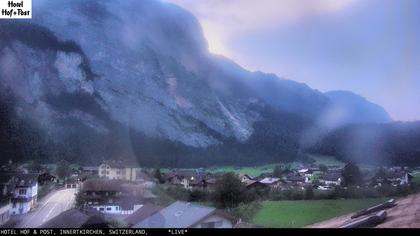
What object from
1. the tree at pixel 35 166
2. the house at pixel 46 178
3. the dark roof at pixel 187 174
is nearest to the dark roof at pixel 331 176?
the dark roof at pixel 187 174

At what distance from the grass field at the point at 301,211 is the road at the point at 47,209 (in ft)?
4.57

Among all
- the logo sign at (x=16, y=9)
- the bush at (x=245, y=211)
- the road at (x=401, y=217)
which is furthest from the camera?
the logo sign at (x=16, y=9)

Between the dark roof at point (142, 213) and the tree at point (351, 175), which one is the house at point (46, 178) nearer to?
the dark roof at point (142, 213)

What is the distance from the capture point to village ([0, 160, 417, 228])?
3.88m

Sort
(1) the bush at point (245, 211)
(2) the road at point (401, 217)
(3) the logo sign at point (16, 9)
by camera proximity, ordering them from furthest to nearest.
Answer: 1. (3) the logo sign at point (16, 9)
2. (1) the bush at point (245, 211)
3. (2) the road at point (401, 217)

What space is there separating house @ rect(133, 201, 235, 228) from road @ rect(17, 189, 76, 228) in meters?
0.56

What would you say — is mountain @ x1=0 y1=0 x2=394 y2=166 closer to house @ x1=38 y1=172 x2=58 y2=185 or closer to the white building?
house @ x1=38 y1=172 x2=58 y2=185

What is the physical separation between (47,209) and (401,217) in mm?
2563

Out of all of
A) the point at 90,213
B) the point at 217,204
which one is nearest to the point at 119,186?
the point at 90,213

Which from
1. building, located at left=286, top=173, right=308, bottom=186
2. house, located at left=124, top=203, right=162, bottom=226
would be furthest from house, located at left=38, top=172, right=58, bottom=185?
building, located at left=286, top=173, right=308, bottom=186

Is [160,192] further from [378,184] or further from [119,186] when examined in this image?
[378,184]

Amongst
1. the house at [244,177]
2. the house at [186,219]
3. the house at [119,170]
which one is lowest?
the house at [186,219]

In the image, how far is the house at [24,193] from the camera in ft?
12.8

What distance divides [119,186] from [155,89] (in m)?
0.78
